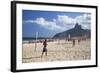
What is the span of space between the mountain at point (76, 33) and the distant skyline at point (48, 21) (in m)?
0.02

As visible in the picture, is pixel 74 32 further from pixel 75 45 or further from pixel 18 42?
pixel 18 42

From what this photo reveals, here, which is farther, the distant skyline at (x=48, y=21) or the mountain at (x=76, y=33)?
the mountain at (x=76, y=33)

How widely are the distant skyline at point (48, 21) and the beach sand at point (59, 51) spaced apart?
90mm

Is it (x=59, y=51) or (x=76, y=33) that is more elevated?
(x=76, y=33)

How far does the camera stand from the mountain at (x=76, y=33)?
5.34 ft

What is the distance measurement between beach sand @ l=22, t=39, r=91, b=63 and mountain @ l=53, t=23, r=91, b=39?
0.05 m

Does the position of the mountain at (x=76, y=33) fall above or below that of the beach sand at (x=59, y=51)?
above

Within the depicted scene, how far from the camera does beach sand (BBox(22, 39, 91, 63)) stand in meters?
1.54

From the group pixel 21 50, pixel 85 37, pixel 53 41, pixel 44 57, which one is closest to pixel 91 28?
pixel 85 37

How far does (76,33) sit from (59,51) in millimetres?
207

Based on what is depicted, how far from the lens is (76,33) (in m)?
1.68

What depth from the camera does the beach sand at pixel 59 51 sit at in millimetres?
1536

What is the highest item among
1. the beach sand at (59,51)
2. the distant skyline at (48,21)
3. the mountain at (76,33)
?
Result: the distant skyline at (48,21)

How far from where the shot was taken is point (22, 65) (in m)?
1.50
